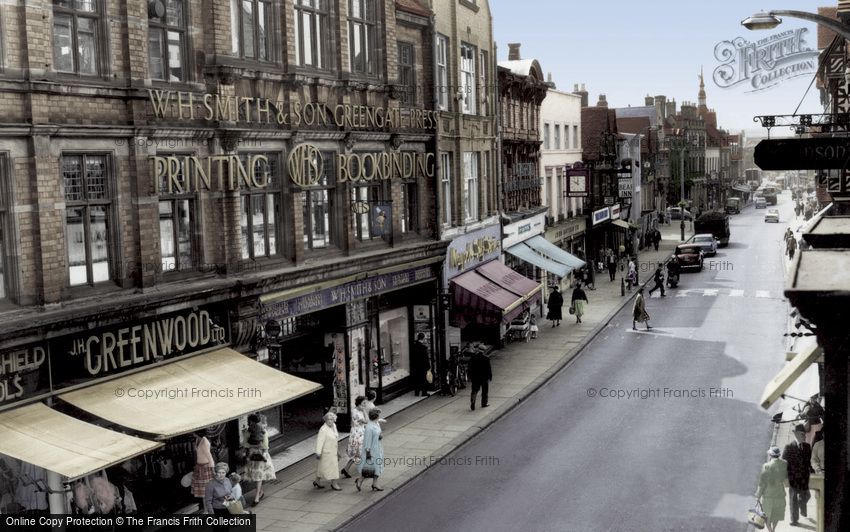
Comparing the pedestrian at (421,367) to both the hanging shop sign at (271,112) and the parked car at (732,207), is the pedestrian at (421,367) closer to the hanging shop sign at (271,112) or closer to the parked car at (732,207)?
the hanging shop sign at (271,112)

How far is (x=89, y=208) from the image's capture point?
49.7ft

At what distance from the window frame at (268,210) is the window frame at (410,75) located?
23.7 feet

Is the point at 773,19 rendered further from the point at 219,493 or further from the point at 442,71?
the point at 442,71

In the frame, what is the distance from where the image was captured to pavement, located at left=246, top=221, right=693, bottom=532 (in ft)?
54.5

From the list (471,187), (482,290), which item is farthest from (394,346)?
(471,187)

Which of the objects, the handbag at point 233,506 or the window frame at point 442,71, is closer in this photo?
the handbag at point 233,506

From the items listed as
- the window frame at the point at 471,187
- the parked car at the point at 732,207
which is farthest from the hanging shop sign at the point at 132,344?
the parked car at the point at 732,207

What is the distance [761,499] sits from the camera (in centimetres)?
1457

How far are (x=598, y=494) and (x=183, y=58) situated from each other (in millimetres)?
11249

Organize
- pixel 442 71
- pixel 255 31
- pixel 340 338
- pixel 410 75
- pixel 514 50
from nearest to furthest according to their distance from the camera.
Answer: pixel 255 31
pixel 340 338
pixel 410 75
pixel 442 71
pixel 514 50

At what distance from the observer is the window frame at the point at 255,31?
18.9m

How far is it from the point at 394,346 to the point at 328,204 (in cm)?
582

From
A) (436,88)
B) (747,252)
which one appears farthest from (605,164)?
(436,88)

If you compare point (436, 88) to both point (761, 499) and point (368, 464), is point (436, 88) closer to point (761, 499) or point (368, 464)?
point (368, 464)
